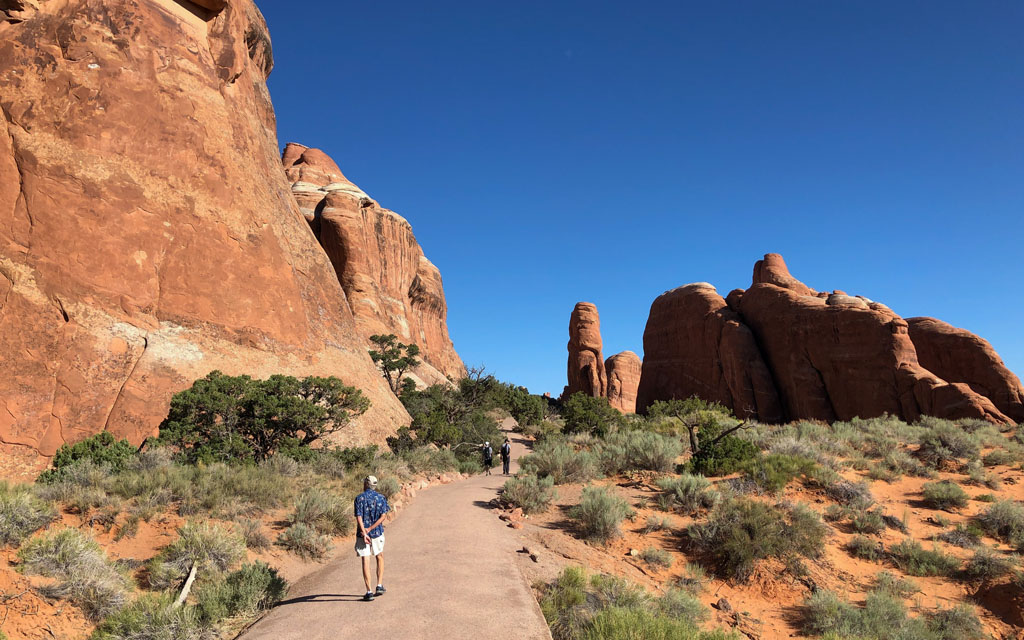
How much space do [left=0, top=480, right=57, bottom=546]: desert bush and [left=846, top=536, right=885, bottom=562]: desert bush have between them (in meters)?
14.2

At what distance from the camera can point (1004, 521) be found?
33.1ft

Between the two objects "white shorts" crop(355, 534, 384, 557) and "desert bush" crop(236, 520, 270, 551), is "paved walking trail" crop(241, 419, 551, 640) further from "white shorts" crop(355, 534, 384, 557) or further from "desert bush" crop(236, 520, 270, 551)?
"desert bush" crop(236, 520, 270, 551)

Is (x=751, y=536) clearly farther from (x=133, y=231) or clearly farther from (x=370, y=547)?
(x=133, y=231)

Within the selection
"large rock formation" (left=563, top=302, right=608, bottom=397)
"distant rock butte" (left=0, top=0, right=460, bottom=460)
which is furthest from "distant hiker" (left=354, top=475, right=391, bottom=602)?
"large rock formation" (left=563, top=302, right=608, bottom=397)

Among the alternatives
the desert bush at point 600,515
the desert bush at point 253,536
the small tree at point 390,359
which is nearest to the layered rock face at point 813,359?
the small tree at point 390,359

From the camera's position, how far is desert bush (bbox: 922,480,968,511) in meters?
11.3

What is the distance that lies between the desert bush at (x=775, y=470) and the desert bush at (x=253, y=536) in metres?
11.2

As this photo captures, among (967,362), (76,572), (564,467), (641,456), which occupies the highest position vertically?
(967,362)

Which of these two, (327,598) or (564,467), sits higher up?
A: (564,467)

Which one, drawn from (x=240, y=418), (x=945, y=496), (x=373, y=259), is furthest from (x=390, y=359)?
(x=945, y=496)

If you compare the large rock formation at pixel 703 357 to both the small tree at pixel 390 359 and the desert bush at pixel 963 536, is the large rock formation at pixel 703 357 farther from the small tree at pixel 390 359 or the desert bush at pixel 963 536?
the desert bush at pixel 963 536

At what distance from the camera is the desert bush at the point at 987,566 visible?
8602mm

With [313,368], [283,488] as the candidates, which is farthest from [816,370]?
[283,488]

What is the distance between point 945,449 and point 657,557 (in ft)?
37.2
